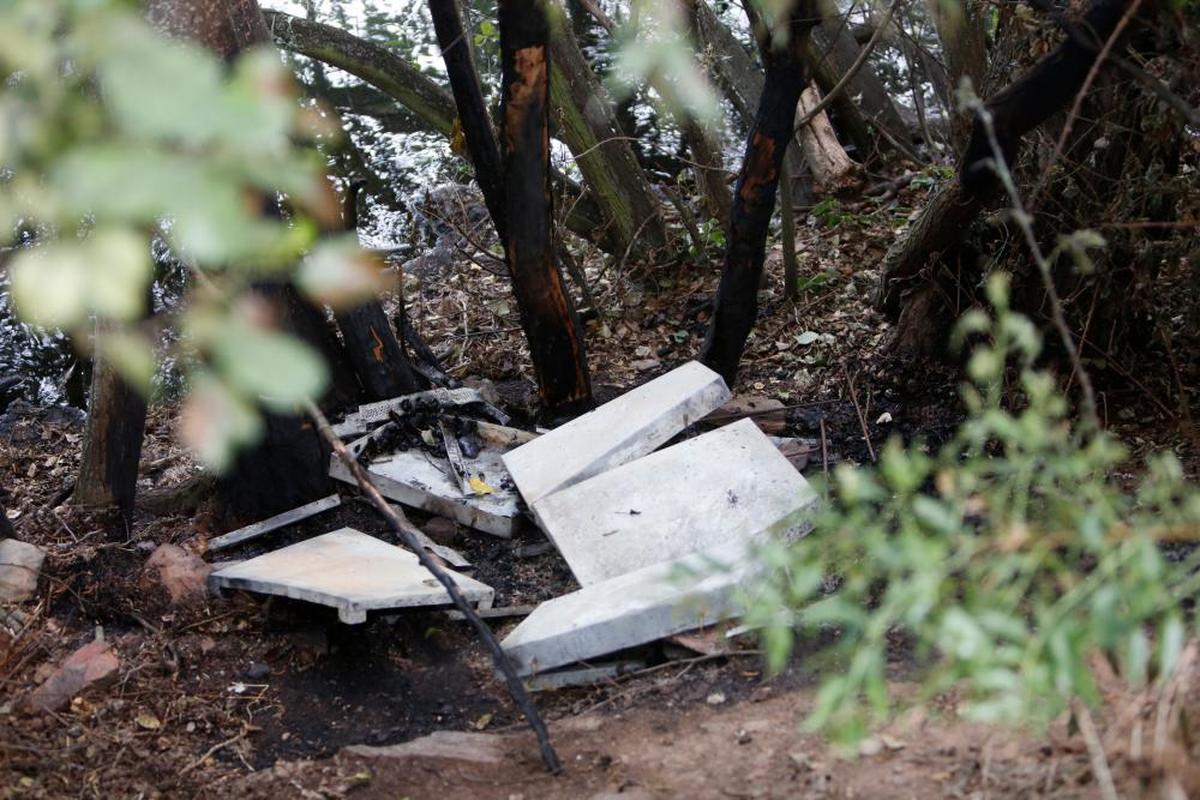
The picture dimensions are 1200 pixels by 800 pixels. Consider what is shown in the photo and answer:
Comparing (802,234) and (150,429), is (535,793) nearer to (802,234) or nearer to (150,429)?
(150,429)

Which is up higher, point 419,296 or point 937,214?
point 419,296

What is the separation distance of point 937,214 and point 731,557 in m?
1.86


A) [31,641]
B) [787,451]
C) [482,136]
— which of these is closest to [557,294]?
[482,136]

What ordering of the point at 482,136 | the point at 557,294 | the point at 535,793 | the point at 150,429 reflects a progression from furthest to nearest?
the point at 150,429 < the point at 557,294 < the point at 482,136 < the point at 535,793

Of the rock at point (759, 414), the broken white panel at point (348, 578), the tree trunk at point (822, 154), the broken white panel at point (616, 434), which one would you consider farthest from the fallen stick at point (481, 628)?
the tree trunk at point (822, 154)

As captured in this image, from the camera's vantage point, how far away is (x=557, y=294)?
502cm

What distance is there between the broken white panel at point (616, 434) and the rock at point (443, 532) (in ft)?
1.06

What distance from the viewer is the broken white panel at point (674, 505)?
380 centimetres

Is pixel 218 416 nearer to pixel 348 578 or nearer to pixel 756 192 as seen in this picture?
pixel 348 578

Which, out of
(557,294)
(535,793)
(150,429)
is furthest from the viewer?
(150,429)

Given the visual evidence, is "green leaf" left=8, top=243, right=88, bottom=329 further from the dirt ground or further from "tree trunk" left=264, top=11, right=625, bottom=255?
"tree trunk" left=264, top=11, right=625, bottom=255

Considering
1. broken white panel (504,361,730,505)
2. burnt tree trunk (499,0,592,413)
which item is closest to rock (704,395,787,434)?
broken white panel (504,361,730,505)

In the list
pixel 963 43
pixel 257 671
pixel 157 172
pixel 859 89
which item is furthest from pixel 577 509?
pixel 859 89

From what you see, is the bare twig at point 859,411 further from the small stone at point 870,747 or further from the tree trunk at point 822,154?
the tree trunk at point 822,154
